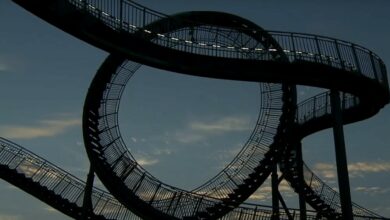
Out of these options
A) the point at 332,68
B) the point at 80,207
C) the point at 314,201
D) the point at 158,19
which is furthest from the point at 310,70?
the point at 80,207

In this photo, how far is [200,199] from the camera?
20109mm

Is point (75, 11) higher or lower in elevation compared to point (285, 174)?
higher

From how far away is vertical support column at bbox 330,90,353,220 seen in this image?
1659 centimetres

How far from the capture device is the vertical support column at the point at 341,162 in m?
16.6

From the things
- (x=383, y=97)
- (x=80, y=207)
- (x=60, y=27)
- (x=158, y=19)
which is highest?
(x=158, y=19)

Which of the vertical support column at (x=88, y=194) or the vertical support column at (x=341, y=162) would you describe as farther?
the vertical support column at (x=88, y=194)

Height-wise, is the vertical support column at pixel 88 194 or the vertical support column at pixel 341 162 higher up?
the vertical support column at pixel 341 162

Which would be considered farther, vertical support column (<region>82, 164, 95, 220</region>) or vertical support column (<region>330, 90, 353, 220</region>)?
vertical support column (<region>82, 164, 95, 220</region>)

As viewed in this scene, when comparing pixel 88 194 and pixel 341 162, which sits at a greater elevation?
pixel 341 162

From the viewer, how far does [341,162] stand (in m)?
17.2

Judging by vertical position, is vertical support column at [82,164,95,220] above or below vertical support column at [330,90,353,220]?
below

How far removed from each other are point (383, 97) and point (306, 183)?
742 centimetres

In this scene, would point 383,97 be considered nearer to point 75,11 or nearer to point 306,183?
point 306,183

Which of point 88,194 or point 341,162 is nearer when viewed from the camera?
point 341,162
